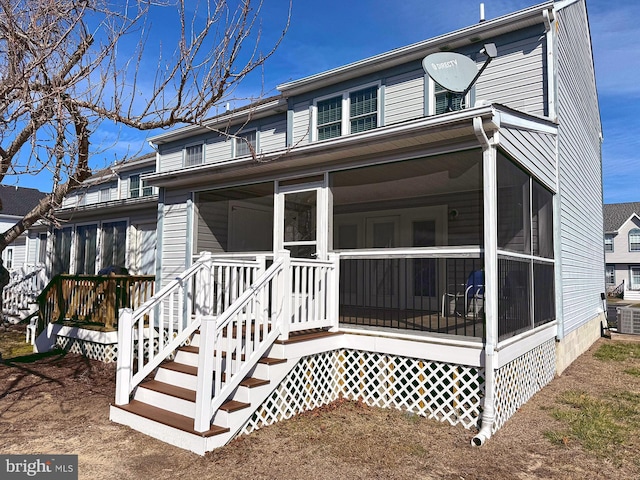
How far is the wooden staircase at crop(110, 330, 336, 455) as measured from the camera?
4289 mm

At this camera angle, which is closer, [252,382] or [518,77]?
[252,382]

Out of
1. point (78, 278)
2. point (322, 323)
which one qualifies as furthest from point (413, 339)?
point (78, 278)

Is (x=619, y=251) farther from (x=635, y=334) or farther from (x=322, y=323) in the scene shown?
(x=322, y=323)

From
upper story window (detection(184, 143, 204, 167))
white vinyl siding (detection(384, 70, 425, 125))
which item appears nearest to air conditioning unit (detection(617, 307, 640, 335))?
white vinyl siding (detection(384, 70, 425, 125))

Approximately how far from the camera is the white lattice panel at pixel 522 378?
508 centimetres

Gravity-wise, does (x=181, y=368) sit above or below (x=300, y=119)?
below

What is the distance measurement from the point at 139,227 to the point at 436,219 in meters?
7.86

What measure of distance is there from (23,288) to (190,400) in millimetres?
11676

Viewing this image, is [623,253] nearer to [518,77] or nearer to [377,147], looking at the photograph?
[518,77]

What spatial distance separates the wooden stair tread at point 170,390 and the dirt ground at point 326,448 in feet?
1.56

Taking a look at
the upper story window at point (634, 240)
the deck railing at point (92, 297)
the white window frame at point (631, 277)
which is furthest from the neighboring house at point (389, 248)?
the upper story window at point (634, 240)

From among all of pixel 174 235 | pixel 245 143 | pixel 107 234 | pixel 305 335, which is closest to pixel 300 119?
pixel 245 143

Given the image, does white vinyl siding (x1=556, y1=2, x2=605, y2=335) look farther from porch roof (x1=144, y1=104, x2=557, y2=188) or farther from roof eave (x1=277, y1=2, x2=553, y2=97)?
porch roof (x1=144, y1=104, x2=557, y2=188)

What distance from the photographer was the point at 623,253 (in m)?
33.6
